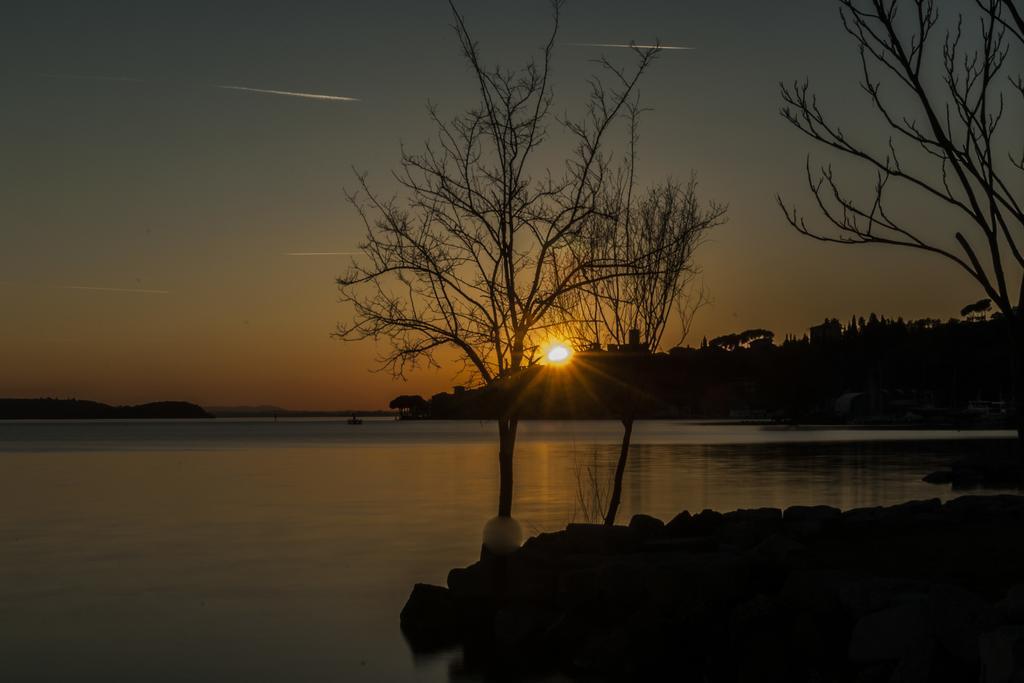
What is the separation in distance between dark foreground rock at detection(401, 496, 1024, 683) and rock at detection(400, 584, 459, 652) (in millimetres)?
33

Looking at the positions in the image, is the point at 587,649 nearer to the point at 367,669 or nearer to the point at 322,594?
the point at 367,669

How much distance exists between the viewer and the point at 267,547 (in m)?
31.0

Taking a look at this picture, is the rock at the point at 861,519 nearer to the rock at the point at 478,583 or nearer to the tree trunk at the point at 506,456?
the tree trunk at the point at 506,456

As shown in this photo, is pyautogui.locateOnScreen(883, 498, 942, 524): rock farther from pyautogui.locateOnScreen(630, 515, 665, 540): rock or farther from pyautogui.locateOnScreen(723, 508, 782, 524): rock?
pyautogui.locateOnScreen(630, 515, 665, 540): rock

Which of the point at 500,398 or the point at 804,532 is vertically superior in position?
the point at 500,398

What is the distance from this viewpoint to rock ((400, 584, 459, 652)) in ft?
59.5

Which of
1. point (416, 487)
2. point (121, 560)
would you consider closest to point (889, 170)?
point (121, 560)

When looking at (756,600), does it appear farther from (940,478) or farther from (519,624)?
(940,478)

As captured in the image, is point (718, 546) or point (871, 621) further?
point (718, 546)

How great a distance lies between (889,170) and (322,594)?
54.6ft

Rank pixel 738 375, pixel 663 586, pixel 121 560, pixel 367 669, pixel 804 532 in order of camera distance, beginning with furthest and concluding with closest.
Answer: pixel 121 560
pixel 804 532
pixel 738 375
pixel 367 669
pixel 663 586

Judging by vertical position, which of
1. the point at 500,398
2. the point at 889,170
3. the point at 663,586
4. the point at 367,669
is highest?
the point at 889,170

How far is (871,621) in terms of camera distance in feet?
40.4

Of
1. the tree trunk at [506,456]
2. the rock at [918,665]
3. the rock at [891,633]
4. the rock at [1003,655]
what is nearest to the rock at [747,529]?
the tree trunk at [506,456]
